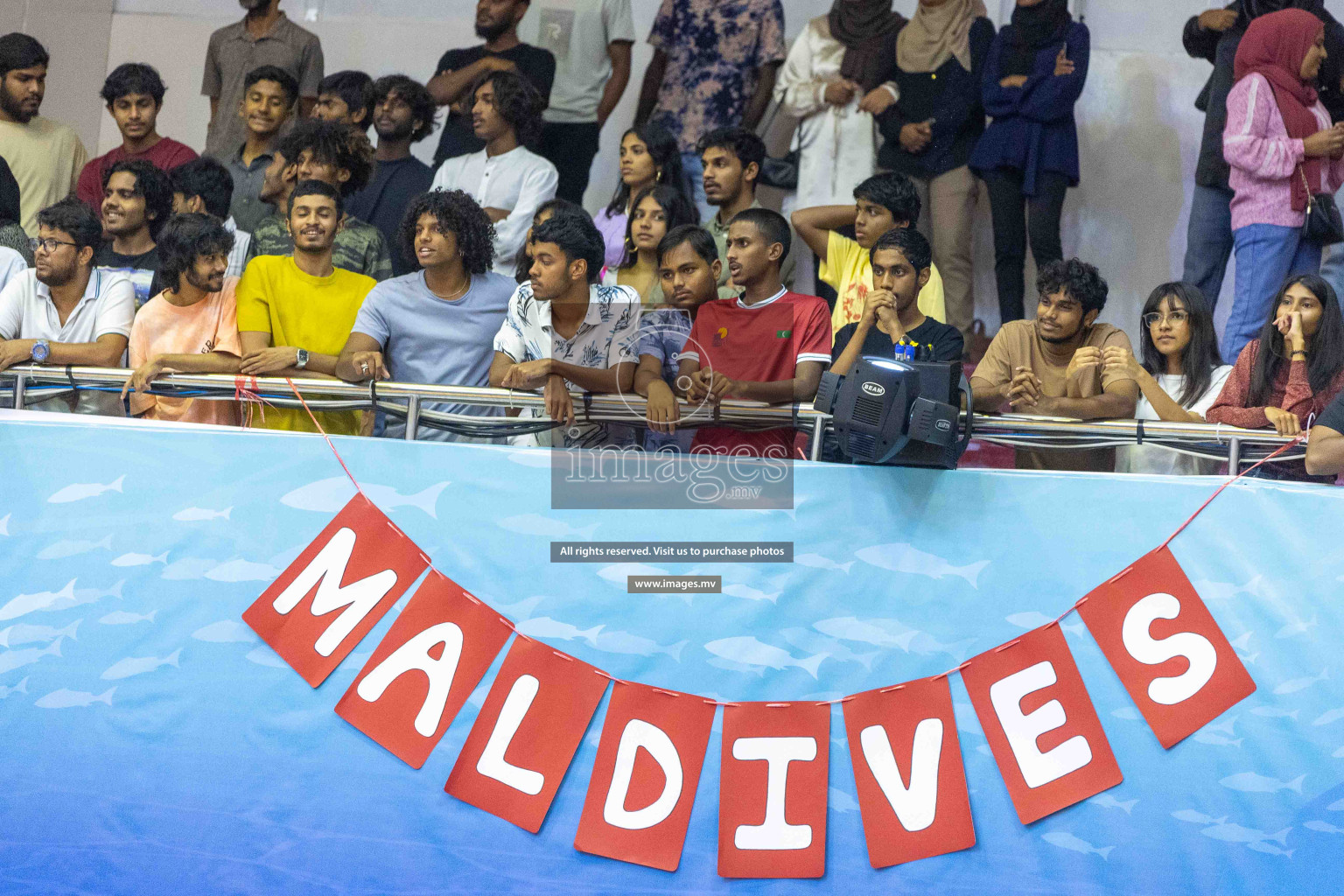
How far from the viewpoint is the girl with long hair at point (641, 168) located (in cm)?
445

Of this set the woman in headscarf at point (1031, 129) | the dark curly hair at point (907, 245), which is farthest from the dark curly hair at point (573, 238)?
the woman in headscarf at point (1031, 129)

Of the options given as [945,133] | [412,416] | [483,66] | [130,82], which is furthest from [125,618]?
[945,133]

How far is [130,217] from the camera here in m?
4.18

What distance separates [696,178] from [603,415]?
5.81 feet

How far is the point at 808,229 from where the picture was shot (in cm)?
449

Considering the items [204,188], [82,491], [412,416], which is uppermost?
[204,188]

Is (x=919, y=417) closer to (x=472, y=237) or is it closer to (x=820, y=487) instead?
(x=820, y=487)

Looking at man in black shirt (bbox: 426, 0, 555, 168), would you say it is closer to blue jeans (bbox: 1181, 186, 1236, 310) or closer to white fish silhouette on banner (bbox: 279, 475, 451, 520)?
white fish silhouette on banner (bbox: 279, 475, 451, 520)

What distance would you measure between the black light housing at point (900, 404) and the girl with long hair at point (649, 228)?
50.4 inches

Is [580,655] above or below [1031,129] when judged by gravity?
below

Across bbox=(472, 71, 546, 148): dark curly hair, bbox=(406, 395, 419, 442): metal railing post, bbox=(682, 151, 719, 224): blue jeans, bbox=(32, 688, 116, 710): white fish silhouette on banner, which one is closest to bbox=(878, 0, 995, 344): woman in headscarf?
bbox=(682, 151, 719, 224): blue jeans

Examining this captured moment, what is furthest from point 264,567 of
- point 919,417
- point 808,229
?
point 808,229

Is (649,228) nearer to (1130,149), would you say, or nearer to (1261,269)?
(1261,269)

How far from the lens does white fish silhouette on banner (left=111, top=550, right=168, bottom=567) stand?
3.09 metres
